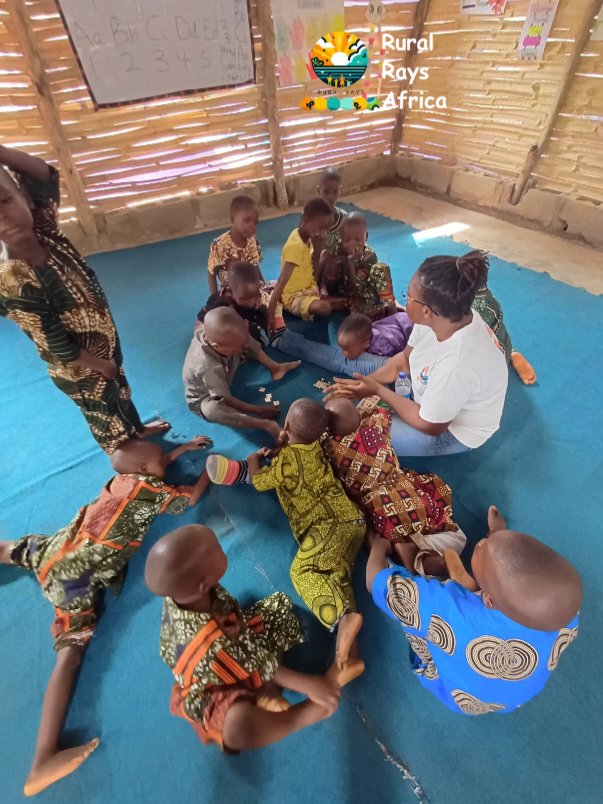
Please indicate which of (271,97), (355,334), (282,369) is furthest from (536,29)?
(282,369)

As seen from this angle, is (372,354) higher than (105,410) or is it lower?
lower

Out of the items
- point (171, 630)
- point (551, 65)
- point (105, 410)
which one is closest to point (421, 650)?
point (171, 630)

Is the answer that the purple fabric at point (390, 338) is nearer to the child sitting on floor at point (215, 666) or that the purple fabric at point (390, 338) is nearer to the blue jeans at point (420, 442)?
the blue jeans at point (420, 442)

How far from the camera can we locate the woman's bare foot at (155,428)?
7.54 feet

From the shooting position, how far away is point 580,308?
10.4 feet

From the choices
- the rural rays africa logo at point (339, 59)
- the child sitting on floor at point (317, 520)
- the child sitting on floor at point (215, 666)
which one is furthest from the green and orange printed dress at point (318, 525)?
the rural rays africa logo at point (339, 59)

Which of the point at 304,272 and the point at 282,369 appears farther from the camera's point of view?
the point at 304,272

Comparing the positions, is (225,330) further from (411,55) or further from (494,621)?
(411,55)

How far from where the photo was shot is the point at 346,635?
145cm

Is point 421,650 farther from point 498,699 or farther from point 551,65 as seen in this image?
point 551,65

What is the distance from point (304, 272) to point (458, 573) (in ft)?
7.43

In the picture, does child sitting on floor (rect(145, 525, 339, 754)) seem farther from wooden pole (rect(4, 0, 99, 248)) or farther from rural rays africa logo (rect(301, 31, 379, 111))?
rural rays africa logo (rect(301, 31, 379, 111))

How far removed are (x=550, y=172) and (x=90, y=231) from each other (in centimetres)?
449

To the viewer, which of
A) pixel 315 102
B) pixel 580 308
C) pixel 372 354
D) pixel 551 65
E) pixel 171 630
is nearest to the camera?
pixel 171 630
